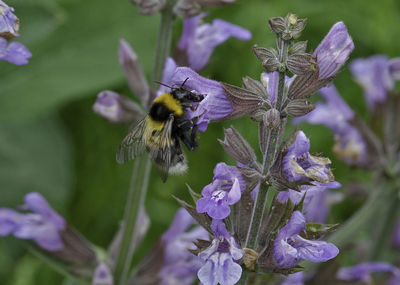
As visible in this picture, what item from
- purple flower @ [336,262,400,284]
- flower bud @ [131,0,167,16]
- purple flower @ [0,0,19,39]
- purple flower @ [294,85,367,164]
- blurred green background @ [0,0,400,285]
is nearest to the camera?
purple flower @ [0,0,19,39]

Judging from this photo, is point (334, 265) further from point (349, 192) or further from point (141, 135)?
point (141, 135)

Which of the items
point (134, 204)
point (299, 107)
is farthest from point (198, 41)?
point (299, 107)

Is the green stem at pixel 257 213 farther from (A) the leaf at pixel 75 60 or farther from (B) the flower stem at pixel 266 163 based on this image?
(A) the leaf at pixel 75 60

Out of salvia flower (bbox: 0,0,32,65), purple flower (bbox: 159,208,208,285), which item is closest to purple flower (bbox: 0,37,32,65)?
salvia flower (bbox: 0,0,32,65)

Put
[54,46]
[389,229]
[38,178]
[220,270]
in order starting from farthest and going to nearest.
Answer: [38,178] < [54,46] < [389,229] < [220,270]

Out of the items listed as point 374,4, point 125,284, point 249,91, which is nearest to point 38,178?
point 125,284

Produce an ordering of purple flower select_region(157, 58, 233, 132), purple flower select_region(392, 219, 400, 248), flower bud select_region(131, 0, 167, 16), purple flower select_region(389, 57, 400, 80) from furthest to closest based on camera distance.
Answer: purple flower select_region(392, 219, 400, 248) < purple flower select_region(389, 57, 400, 80) < flower bud select_region(131, 0, 167, 16) < purple flower select_region(157, 58, 233, 132)

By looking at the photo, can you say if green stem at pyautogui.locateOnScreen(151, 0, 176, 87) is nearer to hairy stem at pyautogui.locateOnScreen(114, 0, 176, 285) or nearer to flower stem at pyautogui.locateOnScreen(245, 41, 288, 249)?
hairy stem at pyautogui.locateOnScreen(114, 0, 176, 285)
